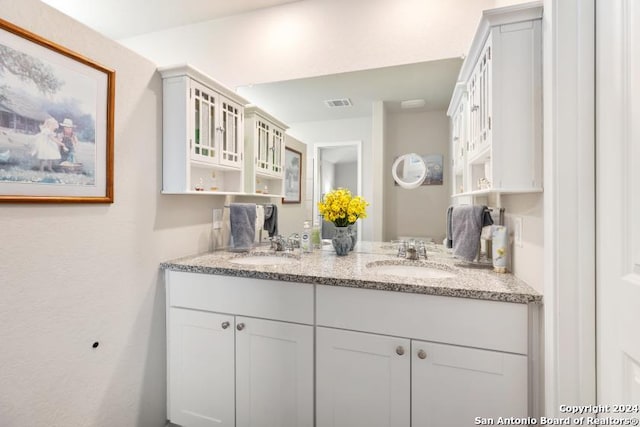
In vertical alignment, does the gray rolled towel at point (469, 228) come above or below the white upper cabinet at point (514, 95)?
below

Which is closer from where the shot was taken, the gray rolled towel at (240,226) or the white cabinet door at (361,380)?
the white cabinet door at (361,380)

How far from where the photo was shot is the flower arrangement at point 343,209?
1.83 m

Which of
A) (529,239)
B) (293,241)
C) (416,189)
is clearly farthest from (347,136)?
(529,239)

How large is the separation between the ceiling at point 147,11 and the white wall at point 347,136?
0.85m

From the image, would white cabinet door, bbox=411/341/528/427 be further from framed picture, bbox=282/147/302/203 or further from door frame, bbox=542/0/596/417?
framed picture, bbox=282/147/302/203

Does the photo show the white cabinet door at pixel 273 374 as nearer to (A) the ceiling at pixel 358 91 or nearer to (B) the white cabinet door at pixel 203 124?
(B) the white cabinet door at pixel 203 124

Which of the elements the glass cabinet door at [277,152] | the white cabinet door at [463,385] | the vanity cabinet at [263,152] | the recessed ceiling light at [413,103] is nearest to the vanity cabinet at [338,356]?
the white cabinet door at [463,385]

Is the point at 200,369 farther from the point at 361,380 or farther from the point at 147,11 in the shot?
the point at 147,11

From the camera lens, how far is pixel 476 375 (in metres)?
1.10

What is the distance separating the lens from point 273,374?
137 cm

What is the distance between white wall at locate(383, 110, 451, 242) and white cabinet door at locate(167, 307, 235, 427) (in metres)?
1.12

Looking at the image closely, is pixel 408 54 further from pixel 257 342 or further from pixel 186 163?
pixel 257 342

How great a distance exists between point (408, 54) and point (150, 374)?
2.28 metres

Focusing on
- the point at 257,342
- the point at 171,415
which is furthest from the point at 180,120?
the point at 171,415
